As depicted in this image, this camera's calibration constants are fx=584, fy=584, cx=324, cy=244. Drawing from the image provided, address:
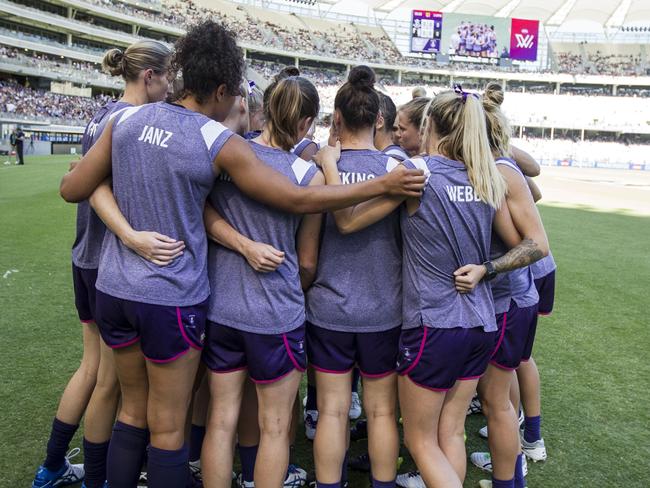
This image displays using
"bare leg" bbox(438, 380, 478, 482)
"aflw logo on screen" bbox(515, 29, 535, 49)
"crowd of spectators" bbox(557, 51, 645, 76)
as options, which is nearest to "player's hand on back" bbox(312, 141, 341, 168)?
"bare leg" bbox(438, 380, 478, 482)

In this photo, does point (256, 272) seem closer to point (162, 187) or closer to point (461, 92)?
point (162, 187)

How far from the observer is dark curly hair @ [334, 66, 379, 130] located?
9.50 feet

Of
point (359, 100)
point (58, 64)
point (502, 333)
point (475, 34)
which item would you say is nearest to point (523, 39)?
point (475, 34)

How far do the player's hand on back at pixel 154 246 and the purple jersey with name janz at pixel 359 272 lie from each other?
77 centimetres

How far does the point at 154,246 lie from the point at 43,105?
49.9 meters

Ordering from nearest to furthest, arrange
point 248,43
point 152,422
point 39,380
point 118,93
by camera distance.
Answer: point 152,422 → point 39,380 → point 118,93 → point 248,43

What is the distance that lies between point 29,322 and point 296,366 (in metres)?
4.25

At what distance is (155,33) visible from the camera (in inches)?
2496

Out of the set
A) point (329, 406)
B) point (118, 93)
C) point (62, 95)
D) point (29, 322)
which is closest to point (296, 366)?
point (329, 406)

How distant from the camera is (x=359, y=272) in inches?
116

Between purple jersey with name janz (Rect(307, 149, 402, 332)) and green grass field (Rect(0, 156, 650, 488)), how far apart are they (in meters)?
1.24

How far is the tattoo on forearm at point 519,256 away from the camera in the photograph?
115 inches

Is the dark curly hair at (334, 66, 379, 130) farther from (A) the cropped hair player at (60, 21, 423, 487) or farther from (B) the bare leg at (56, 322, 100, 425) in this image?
(B) the bare leg at (56, 322, 100, 425)

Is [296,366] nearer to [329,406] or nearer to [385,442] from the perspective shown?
[329,406]
